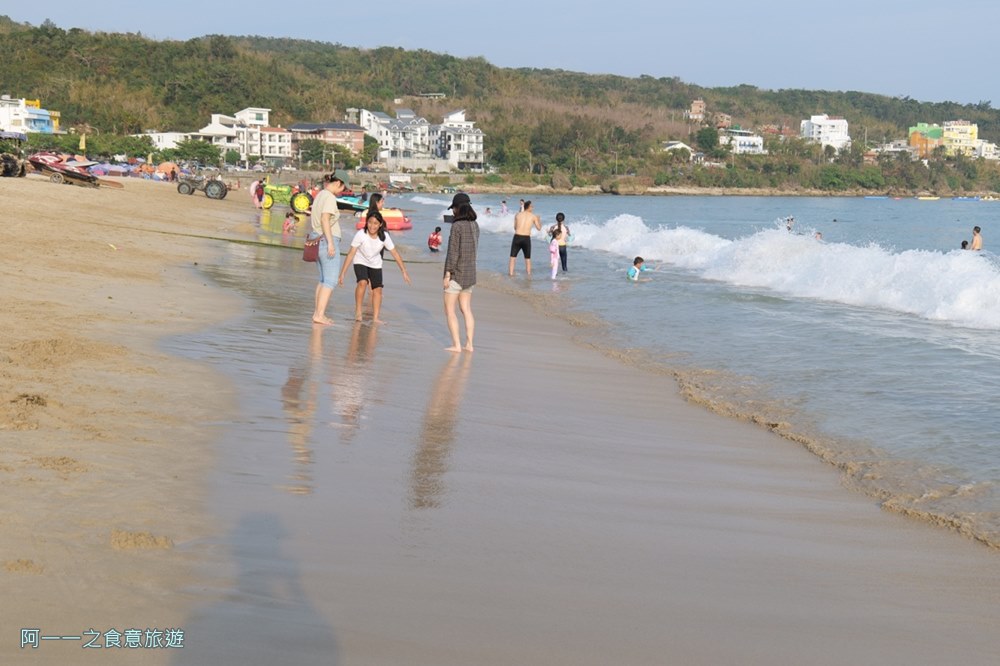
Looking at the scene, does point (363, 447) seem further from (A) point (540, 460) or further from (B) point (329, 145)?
(B) point (329, 145)

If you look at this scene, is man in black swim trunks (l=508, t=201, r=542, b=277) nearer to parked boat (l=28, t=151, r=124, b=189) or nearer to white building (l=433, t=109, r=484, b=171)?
parked boat (l=28, t=151, r=124, b=189)

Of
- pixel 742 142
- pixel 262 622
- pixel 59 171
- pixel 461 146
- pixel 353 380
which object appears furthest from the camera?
pixel 742 142

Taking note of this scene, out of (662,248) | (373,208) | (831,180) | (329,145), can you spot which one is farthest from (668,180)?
(373,208)

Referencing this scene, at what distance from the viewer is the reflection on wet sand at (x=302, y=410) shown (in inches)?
198

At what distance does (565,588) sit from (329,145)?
122m

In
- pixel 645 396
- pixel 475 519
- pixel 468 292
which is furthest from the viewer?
pixel 468 292

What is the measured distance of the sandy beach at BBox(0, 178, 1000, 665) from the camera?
11.2 feet

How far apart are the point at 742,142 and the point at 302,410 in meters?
188

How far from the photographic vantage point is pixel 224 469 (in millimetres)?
4992

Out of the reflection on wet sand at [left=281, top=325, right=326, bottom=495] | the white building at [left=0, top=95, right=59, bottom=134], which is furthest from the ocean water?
the white building at [left=0, top=95, right=59, bottom=134]

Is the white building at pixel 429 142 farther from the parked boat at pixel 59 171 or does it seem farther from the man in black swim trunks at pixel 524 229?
the man in black swim trunks at pixel 524 229

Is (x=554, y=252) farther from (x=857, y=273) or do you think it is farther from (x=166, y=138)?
(x=166, y=138)

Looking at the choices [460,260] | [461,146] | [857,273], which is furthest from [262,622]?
[461,146]

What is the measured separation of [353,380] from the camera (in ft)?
25.6
